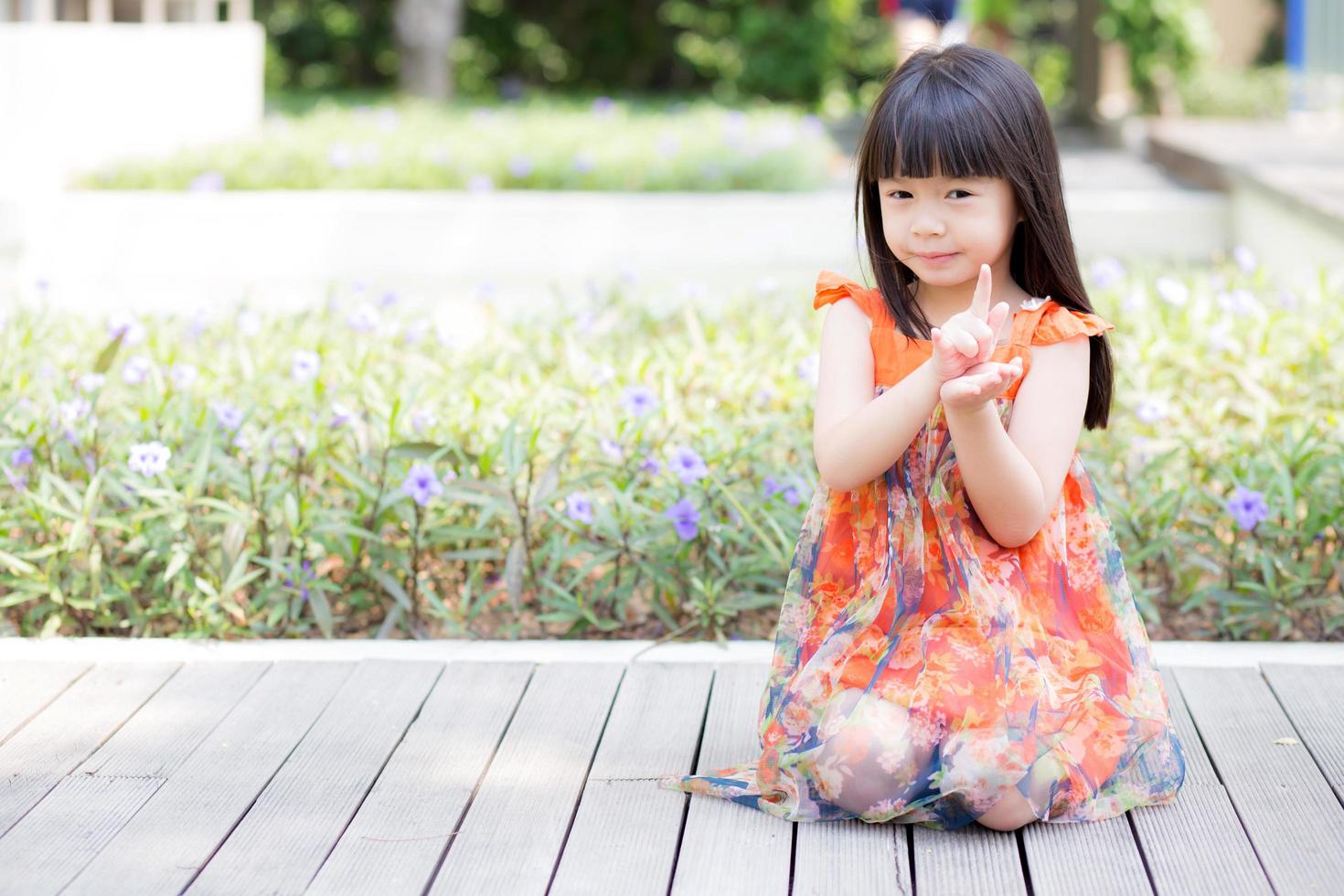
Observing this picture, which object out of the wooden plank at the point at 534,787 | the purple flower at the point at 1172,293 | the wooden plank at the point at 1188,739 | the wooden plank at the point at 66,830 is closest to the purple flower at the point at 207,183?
the purple flower at the point at 1172,293

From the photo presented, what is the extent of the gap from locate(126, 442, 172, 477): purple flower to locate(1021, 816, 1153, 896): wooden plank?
4.83 ft

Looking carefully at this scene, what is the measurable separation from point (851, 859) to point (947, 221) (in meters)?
0.74

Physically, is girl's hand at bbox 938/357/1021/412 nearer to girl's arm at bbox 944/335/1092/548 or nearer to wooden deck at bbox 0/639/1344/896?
girl's arm at bbox 944/335/1092/548

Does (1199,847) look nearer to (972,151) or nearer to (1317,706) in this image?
(1317,706)

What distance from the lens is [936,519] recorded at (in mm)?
1886

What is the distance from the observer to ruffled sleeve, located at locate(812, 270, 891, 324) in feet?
6.33

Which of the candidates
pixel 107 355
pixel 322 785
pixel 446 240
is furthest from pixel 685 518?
pixel 446 240

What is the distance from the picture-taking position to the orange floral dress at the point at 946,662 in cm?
180

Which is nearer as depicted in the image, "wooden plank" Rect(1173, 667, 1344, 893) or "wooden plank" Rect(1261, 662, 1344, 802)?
"wooden plank" Rect(1173, 667, 1344, 893)

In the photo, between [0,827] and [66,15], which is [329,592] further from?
[66,15]

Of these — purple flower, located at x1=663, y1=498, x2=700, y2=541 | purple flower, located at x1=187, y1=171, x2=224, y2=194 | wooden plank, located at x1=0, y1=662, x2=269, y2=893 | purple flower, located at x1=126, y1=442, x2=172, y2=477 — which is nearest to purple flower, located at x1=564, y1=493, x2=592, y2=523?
purple flower, located at x1=663, y1=498, x2=700, y2=541

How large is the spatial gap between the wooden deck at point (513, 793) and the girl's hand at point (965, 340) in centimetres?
57

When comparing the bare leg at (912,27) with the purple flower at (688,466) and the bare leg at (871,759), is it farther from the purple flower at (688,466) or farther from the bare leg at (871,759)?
the bare leg at (871,759)

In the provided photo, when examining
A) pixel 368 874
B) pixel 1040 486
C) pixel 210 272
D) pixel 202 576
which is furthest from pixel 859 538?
pixel 210 272
